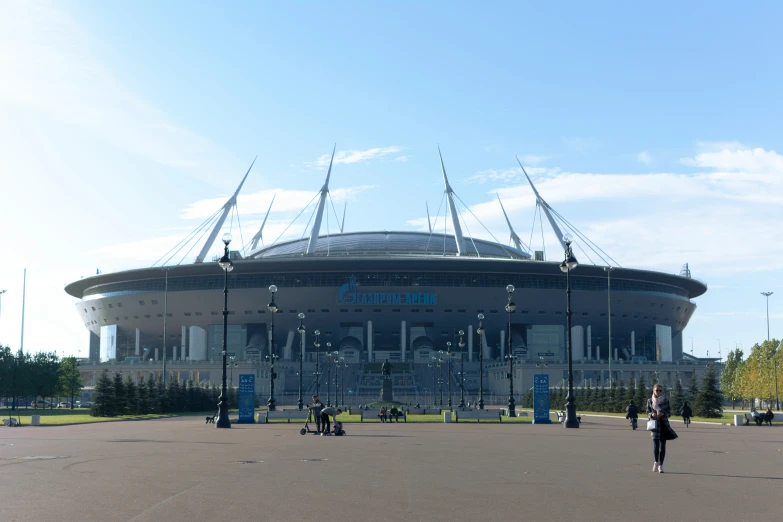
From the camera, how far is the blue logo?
124438 millimetres

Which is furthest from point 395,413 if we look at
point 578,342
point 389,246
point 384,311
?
point 389,246

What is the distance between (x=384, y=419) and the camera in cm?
4684

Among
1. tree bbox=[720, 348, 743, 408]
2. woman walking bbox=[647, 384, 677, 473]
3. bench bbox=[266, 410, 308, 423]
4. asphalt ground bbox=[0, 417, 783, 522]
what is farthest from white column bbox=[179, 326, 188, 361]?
woman walking bbox=[647, 384, 677, 473]

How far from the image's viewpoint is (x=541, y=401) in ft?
146

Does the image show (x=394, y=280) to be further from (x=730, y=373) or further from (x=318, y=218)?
(x=730, y=373)

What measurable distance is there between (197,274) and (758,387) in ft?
242

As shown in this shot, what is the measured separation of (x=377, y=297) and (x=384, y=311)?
373 centimetres

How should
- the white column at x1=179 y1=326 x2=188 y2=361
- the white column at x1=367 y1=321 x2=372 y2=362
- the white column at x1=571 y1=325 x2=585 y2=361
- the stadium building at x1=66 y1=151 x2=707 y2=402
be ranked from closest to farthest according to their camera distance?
the stadium building at x1=66 y1=151 x2=707 y2=402 < the white column at x1=367 y1=321 x2=372 y2=362 < the white column at x1=571 y1=325 x2=585 y2=361 < the white column at x1=179 y1=326 x2=188 y2=361

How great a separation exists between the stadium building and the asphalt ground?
89.5m

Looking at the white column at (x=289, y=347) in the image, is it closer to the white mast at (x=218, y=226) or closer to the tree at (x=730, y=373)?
the white mast at (x=218, y=226)

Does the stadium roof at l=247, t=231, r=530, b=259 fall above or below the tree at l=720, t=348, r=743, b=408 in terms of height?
above

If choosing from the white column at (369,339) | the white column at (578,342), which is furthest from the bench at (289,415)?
the white column at (578,342)

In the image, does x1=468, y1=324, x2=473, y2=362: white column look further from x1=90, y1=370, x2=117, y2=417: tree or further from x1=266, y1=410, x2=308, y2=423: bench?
x1=266, y1=410, x2=308, y2=423: bench

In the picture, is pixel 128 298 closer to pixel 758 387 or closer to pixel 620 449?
→ pixel 758 387
